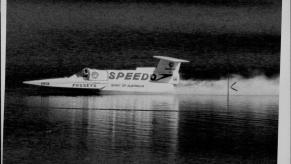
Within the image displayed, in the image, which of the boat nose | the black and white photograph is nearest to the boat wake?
the black and white photograph

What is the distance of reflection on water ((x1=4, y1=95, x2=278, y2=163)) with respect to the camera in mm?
1601

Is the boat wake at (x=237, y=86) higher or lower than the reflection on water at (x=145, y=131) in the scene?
higher

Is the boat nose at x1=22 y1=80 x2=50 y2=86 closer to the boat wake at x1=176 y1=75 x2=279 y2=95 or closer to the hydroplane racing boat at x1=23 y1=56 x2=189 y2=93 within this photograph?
the hydroplane racing boat at x1=23 y1=56 x2=189 y2=93

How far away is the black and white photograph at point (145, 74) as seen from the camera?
1.61m

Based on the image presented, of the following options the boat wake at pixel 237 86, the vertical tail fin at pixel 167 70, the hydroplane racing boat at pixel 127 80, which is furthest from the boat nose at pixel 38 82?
the boat wake at pixel 237 86

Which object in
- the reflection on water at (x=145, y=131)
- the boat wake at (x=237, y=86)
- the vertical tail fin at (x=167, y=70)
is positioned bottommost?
the reflection on water at (x=145, y=131)

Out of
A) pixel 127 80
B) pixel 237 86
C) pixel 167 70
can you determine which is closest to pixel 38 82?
pixel 127 80

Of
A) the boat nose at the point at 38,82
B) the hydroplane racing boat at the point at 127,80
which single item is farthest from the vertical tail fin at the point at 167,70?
the boat nose at the point at 38,82

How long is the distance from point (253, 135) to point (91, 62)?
571mm

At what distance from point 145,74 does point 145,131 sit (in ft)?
0.62

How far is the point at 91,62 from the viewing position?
1628mm

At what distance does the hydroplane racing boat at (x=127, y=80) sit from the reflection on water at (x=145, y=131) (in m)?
0.06

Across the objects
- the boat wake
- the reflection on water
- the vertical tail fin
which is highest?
the vertical tail fin

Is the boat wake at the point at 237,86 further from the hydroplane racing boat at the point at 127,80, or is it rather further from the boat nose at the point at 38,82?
the boat nose at the point at 38,82
